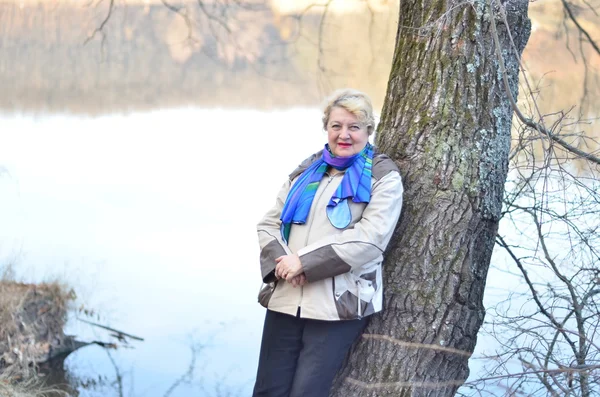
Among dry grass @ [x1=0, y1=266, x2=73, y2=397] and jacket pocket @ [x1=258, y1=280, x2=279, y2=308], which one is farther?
dry grass @ [x1=0, y1=266, x2=73, y2=397]

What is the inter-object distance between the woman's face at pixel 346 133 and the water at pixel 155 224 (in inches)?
142

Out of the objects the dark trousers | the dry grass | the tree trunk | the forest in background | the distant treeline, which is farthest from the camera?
the distant treeline

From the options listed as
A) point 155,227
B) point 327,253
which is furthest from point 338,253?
point 155,227

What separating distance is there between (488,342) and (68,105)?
699 cm

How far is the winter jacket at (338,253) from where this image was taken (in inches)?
89.3

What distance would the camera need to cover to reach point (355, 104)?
239 centimetres

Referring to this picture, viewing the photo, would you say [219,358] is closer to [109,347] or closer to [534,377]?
[109,347]

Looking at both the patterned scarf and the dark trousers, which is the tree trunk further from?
the patterned scarf

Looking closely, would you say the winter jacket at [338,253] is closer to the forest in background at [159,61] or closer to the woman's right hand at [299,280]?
the woman's right hand at [299,280]

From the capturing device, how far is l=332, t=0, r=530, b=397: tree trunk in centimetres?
255

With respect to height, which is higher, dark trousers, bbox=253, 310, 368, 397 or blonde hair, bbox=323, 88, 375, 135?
blonde hair, bbox=323, 88, 375, 135

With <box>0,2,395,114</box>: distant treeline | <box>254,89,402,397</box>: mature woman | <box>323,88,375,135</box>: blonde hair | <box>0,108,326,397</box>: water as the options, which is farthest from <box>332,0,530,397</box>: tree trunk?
<box>0,2,395,114</box>: distant treeline

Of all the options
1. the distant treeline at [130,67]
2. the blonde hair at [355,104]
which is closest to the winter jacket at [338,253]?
the blonde hair at [355,104]

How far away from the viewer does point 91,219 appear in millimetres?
8742
